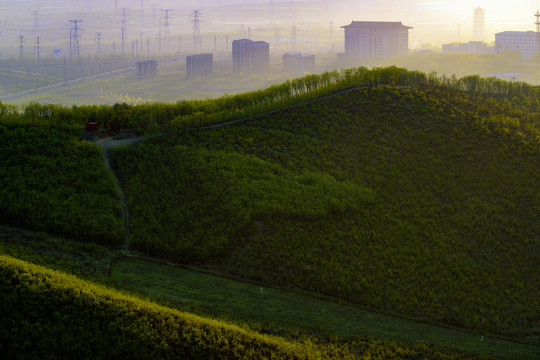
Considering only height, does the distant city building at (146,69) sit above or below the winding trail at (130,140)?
above

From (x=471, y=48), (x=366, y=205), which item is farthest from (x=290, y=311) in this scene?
(x=471, y=48)

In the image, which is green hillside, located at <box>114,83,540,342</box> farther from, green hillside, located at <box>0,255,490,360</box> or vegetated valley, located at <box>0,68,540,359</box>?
green hillside, located at <box>0,255,490,360</box>

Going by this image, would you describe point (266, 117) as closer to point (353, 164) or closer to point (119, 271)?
point (353, 164)

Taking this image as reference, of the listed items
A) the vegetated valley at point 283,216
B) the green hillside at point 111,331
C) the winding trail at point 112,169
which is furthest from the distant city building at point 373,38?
the green hillside at point 111,331

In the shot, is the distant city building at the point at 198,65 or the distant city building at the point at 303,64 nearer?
the distant city building at the point at 198,65

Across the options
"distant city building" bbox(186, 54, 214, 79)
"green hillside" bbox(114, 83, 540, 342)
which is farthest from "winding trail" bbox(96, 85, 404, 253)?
"distant city building" bbox(186, 54, 214, 79)

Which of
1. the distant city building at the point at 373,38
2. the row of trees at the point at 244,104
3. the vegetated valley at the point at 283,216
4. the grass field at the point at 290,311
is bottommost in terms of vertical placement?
the grass field at the point at 290,311

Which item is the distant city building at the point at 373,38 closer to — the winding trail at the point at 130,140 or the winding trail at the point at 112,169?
the winding trail at the point at 130,140
